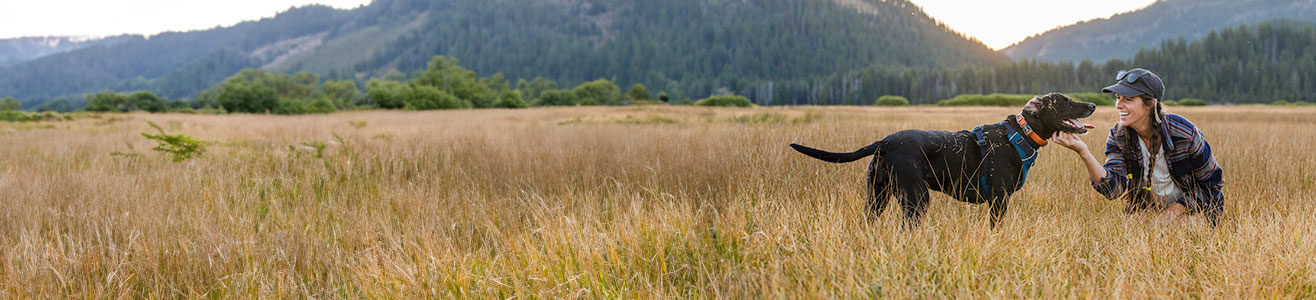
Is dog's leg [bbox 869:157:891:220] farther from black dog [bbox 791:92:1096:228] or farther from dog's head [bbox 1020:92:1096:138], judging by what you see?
dog's head [bbox 1020:92:1096:138]

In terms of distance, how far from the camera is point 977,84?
4183 inches

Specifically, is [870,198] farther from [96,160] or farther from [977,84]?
[977,84]

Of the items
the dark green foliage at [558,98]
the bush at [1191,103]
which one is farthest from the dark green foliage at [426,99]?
the bush at [1191,103]

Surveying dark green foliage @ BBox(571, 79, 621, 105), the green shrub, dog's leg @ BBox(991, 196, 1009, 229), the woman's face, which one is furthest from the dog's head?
dark green foliage @ BBox(571, 79, 621, 105)

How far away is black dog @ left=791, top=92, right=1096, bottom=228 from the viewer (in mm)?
2764

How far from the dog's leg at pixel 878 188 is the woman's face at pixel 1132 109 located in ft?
3.73

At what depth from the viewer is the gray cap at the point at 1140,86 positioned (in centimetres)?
272

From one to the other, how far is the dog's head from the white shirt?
0.70 metres

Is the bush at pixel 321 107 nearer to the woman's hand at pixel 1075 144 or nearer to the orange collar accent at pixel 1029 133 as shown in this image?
the orange collar accent at pixel 1029 133

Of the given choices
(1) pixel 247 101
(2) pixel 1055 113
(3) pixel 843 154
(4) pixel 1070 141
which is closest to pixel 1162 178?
(4) pixel 1070 141

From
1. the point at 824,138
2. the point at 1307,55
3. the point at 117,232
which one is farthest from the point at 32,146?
the point at 1307,55

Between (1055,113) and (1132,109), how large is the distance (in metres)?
0.45

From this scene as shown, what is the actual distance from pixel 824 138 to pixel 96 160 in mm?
8329

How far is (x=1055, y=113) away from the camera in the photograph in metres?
2.73
